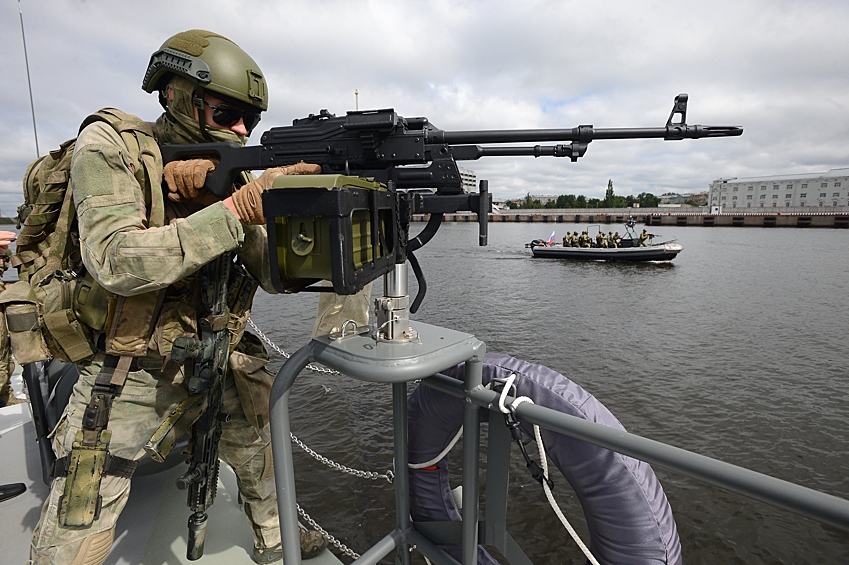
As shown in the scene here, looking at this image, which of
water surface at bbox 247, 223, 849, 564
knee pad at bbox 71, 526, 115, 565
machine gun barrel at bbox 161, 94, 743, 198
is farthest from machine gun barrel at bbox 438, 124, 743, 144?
water surface at bbox 247, 223, 849, 564

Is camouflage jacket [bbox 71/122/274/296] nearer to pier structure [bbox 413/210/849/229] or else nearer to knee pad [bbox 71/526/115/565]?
knee pad [bbox 71/526/115/565]

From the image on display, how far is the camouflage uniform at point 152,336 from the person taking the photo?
5.55 ft

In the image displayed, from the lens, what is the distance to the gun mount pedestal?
135 cm

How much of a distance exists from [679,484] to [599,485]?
223 inches

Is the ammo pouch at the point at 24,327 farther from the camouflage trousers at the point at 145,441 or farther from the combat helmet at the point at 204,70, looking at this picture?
the combat helmet at the point at 204,70

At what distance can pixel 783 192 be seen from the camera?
282ft

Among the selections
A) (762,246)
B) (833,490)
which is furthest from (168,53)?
(762,246)

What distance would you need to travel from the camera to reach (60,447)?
6.52ft

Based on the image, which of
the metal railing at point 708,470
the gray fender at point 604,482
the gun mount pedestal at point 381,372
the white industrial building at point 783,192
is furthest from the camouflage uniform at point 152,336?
the white industrial building at point 783,192

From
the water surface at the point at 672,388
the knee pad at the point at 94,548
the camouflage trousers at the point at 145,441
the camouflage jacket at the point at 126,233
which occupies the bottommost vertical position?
the water surface at the point at 672,388

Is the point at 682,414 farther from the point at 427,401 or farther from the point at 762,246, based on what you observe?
the point at 762,246

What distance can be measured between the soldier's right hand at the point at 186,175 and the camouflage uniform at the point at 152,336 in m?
0.17

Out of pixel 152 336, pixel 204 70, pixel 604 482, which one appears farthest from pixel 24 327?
pixel 604 482

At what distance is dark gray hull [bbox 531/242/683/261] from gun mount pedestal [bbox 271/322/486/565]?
27.2 metres
